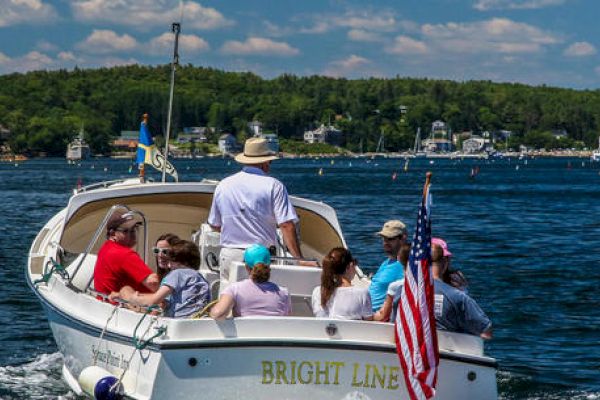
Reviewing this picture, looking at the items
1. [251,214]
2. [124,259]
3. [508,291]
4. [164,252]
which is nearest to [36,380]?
[124,259]

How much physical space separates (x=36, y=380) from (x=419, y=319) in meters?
6.22

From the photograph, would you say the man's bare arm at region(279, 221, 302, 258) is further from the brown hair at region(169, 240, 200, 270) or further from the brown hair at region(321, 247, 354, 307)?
the brown hair at region(321, 247, 354, 307)

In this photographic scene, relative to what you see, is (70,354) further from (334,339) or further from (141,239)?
(334,339)

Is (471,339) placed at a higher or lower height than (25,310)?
higher

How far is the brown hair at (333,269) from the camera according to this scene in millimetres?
10156

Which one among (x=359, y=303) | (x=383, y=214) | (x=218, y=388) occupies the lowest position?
(x=383, y=214)

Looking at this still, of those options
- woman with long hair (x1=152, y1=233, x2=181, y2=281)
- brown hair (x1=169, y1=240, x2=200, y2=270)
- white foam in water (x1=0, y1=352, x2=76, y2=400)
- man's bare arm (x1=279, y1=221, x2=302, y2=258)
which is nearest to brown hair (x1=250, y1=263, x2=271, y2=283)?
brown hair (x1=169, y1=240, x2=200, y2=270)

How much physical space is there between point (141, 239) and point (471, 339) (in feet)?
20.2

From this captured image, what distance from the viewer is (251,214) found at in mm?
11484

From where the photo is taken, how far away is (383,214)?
52562 millimetres

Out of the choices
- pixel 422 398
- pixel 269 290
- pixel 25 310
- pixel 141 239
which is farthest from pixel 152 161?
pixel 422 398

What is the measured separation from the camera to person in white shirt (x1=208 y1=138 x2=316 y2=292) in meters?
11.4

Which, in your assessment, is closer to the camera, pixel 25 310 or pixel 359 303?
pixel 359 303

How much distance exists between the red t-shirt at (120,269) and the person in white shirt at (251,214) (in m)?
0.74
